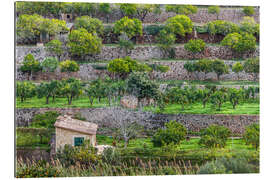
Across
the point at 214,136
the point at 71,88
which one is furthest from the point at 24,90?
the point at 214,136

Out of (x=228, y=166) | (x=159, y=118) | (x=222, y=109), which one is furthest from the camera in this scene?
(x=222, y=109)

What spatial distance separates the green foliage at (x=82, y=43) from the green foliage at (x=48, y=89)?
2.56 feet

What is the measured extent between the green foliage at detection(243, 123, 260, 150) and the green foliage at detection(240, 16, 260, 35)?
81.3 inches

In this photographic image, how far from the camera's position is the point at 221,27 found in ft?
28.5

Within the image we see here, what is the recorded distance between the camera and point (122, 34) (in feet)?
28.9

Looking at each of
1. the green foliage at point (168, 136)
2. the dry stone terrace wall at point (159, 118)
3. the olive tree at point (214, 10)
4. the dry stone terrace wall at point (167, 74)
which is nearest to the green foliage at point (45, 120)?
the dry stone terrace wall at point (159, 118)

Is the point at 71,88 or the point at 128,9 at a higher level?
the point at 128,9

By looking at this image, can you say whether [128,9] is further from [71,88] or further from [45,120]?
[45,120]

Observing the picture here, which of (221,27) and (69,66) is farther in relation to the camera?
(221,27)

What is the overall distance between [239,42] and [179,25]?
137 centimetres

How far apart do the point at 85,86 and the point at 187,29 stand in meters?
2.55

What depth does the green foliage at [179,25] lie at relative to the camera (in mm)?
8664

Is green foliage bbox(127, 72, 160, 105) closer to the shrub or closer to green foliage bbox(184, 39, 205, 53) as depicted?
green foliage bbox(184, 39, 205, 53)

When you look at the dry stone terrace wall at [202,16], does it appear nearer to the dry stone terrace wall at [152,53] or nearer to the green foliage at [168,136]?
the dry stone terrace wall at [152,53]
